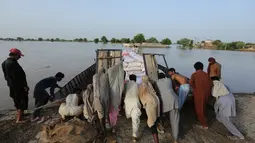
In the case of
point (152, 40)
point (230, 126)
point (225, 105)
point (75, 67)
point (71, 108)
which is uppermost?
point (152, 40)

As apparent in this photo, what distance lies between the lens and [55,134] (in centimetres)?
270

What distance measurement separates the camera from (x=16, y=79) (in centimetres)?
341

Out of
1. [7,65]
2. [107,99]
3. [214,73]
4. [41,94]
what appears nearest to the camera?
[107,99]

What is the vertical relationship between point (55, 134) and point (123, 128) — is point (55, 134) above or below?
above

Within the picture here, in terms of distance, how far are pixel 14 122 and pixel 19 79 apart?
0.89 meters

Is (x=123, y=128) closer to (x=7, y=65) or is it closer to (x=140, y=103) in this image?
(x=140, y=103)

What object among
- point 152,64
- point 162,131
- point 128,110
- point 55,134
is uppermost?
point 152,64

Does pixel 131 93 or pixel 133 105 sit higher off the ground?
pixel 131 93

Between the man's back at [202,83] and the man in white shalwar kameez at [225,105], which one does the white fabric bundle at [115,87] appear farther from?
the man in white shalwar kameez at [225,105]

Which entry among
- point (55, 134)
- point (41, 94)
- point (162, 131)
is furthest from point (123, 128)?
point (41, 94)

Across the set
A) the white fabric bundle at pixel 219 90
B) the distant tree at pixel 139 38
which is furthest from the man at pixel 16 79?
the distant tree at pixel 139 38

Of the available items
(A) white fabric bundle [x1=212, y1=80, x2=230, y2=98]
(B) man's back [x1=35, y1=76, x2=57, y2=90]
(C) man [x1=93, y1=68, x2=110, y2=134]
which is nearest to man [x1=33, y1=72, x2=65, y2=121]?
(B) man's back [x1=35, y1=76, x2=57, y2=90]

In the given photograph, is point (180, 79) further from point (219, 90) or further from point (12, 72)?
point (12, 72)

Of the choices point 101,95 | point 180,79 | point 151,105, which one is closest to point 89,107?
point 101,95
